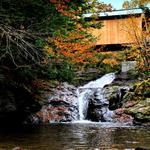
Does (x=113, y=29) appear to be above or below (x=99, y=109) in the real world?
above

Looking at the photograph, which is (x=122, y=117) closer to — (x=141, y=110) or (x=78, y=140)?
(x=141, y=110)

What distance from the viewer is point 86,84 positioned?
34.3 metres

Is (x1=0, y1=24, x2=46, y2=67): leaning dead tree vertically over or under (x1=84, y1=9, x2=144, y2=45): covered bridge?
under

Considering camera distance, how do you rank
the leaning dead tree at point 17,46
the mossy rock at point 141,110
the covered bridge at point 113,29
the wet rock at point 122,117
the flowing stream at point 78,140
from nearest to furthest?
the flowing stream at point 78,140 → the leaning dead tree at point 17,46 → the mossy rock at point 141,110 → the wet rock at point 122,117 → the covered bridge at point 113,29

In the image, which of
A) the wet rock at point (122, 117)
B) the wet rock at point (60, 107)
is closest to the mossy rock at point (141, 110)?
the wet rock at point (122, 117)

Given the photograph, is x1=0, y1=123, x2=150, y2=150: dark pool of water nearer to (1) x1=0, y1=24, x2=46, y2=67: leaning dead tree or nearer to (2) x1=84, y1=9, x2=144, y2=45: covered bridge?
(1) x1=0, y1=24, x2=46, y2=67: leaning dead tree

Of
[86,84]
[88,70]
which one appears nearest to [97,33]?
[88,70]

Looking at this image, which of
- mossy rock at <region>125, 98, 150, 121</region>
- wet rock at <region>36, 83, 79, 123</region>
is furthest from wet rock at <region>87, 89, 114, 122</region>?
mossy rock at <region>125, 98, 150, 121</region>

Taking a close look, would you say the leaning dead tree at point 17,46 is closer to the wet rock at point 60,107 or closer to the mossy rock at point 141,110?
the mossy rock at point 141,110

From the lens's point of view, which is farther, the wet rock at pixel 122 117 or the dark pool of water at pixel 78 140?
the wet rock at pixel 122 117

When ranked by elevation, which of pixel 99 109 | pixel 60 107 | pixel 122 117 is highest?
pixel 60 107

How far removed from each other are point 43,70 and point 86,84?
1636 centimetres

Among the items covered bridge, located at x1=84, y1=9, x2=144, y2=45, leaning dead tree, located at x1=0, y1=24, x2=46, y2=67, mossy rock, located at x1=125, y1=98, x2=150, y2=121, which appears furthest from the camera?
covered bridge, located at x1=84, y1=9, x2=144, y2=45

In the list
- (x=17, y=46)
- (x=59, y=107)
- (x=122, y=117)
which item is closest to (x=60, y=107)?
(x=59, y=107)
